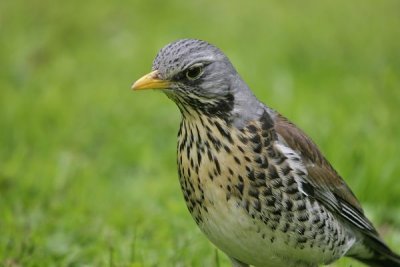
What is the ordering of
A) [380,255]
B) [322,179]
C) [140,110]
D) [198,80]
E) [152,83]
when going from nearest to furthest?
[152,83] < [198,80] < [322,179] < [380,255] < [140,110]

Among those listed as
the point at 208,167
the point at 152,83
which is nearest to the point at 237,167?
the point at 208,167

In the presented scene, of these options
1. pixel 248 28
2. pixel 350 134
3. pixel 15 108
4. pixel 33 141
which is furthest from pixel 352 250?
pixel 248 28

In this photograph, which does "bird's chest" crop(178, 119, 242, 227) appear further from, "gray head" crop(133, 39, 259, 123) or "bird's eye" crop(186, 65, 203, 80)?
"bird's eye" crop(186, 65, 203, 80)

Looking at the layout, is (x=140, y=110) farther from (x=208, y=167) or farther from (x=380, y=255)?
(x=208, y=167)

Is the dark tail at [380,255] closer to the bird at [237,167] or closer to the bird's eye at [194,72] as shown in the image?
the bird at [237,167]

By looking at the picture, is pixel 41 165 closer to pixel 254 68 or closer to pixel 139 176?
pixel 139 176

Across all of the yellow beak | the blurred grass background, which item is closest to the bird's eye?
the yellow beak

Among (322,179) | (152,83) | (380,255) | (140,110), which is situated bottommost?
(380,255)
